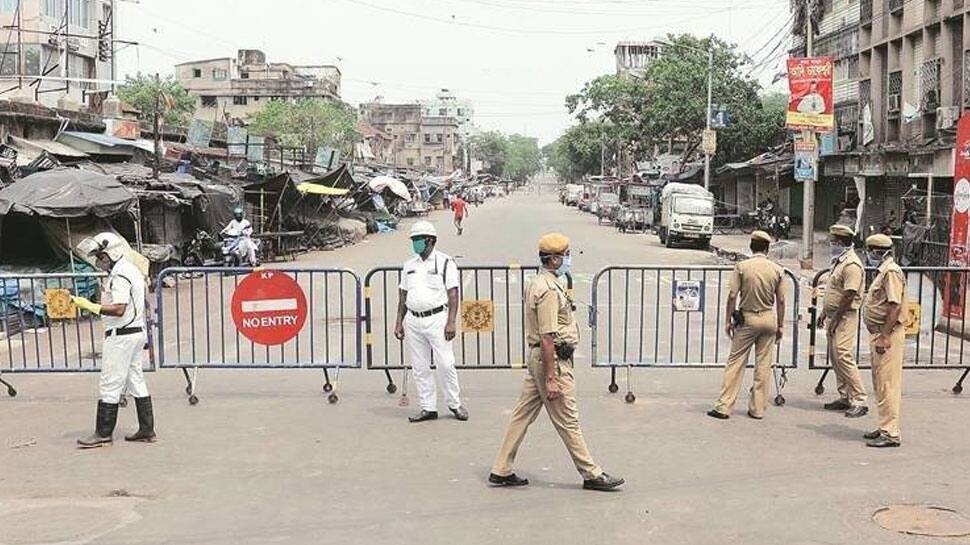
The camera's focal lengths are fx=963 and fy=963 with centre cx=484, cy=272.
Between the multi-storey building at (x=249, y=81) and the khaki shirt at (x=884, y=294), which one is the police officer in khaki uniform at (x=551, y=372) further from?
the multi-storey building at (x=249, y=81)

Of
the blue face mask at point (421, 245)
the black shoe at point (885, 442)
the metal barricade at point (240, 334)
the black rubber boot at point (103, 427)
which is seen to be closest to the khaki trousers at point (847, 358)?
the black shoe at point (885, 442)

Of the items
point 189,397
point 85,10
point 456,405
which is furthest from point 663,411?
point 85,10

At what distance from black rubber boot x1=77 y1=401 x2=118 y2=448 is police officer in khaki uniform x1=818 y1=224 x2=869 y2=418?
5.99m

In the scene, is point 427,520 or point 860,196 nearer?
point 427,520

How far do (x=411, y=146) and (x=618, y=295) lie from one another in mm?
122925

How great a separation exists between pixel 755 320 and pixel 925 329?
5509mm

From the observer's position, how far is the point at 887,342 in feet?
24.9

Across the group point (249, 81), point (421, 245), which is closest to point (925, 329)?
point (421, 245)

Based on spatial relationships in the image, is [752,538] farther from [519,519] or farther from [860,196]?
[860,196]

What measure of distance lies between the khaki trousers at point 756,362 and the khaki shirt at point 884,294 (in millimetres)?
779

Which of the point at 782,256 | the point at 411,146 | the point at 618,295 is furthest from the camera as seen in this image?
the point at 411,146

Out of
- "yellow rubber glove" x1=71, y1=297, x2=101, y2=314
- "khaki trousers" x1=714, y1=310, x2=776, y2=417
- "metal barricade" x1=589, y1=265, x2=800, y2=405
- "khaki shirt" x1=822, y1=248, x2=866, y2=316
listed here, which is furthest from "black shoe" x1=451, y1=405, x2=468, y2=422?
"khaki shirt" x1=822, y1=248, x2=866, y2=316

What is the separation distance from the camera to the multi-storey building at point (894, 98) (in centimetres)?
2302

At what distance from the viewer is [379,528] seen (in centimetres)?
548
